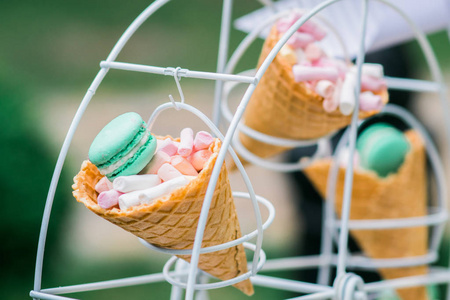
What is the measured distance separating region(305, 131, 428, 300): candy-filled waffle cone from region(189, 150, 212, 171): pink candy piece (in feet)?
1.88

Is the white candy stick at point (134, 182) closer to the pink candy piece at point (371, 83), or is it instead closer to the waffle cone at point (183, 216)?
the waffle cone at point (183, 216)

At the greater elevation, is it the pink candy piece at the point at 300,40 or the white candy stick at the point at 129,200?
the pink candy piece at the point at 300,40

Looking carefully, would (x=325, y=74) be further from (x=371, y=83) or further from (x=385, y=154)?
(x=385, y=154)

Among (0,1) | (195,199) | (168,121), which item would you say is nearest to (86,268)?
(168,121)

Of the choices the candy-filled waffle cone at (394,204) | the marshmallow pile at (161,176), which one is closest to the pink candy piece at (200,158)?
the marshmallow pile at (161,176)

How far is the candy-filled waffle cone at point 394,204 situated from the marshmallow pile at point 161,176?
58 cm

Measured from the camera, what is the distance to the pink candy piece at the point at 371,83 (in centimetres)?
72

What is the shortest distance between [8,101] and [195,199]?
1351 mm

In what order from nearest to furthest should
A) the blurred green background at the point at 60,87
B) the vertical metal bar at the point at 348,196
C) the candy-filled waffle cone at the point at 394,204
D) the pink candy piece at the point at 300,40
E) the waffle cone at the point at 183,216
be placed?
the waffle cone at the point at 183,216 < the vertical metal bar at the point at 348,196 < the pink candy piece at the point at 300,40 < the candy-filled waffle cone at the point at 394,204 < the blurred green background at the point at 60,87

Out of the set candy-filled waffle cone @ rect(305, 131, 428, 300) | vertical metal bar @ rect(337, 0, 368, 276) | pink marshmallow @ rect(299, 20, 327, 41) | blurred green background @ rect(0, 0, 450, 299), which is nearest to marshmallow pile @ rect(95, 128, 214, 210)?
vertical metal bar @ rect(337, 0, 368, 276)

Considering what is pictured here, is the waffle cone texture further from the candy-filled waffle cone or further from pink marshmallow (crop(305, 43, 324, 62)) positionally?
the candy-filled waffle cone

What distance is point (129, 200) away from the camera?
46 cm

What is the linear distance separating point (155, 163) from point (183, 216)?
0.07 meters

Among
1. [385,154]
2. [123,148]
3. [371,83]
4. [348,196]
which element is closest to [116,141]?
[123,148]
